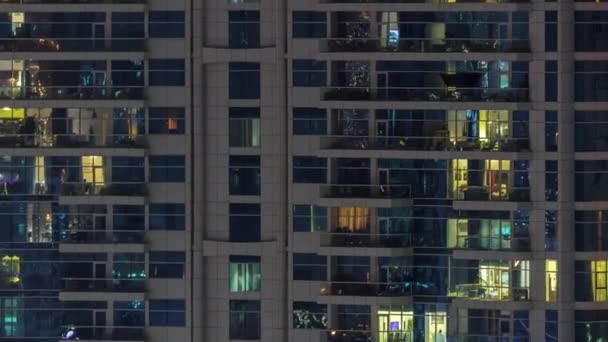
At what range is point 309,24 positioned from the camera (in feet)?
161

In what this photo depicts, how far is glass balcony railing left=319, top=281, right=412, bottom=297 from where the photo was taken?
48.8 meters

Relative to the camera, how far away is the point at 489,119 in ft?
160

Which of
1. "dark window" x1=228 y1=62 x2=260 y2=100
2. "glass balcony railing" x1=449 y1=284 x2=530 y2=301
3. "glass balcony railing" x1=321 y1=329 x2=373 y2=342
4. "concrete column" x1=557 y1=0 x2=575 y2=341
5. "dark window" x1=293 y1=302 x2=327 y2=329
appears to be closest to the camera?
"concrete column" x1=557 y1=0 x2=575 y2=341

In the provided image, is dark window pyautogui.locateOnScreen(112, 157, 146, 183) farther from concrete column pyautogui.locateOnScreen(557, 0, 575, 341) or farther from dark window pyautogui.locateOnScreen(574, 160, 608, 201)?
dark window pyautogui.locateOnScreen(574, 160, 608, 201)

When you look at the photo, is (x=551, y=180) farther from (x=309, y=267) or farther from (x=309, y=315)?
(x=309, y=315)

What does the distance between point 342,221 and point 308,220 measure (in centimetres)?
70

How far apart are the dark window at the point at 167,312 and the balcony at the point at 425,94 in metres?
5.24

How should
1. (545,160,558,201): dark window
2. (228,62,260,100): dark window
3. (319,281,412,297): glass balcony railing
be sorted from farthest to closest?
(228,62,260,100): dark window < (319,281,412,297): glass balcony railing < (545,160,558,201): dark window

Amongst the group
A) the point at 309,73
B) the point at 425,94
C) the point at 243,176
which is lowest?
the point at 243,176

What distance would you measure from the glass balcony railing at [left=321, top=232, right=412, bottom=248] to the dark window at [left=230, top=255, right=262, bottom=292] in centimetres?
166

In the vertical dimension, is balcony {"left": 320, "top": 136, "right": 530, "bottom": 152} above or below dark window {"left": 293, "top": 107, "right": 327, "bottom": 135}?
below

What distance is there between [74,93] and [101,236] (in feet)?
9.80

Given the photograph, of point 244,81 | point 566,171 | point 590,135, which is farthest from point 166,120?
point 590,135

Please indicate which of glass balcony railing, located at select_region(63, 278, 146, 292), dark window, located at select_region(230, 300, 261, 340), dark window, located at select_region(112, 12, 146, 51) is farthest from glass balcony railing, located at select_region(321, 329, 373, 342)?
dark window, located at select_region(112, 12, 146, 51)
